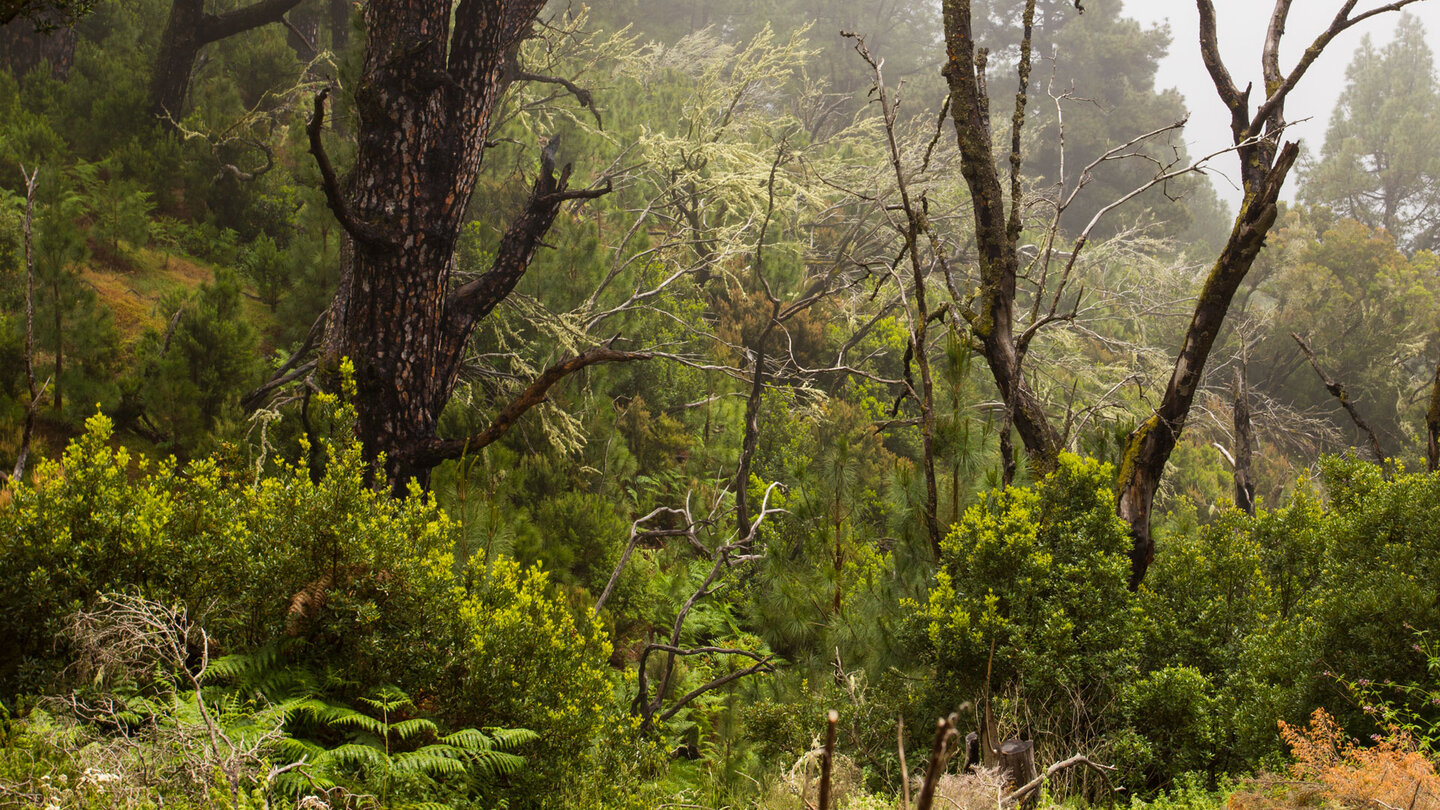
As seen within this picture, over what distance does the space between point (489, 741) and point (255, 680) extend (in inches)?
27.6

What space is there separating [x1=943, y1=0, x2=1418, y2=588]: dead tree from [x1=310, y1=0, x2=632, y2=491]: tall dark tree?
2159 millimetres

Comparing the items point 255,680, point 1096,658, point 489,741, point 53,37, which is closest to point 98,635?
point 255,680

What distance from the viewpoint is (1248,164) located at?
15.6 ft

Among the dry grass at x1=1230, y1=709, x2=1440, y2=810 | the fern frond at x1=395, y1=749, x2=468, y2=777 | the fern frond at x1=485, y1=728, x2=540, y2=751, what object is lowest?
the fern frond at x1=485, y1=728, x2=540, y2=751

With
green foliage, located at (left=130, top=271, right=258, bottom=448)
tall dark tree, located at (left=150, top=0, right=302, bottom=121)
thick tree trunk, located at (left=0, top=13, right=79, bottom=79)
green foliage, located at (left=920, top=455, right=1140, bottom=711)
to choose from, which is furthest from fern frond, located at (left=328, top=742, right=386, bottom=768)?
thick tree trunk, located at (left=0, top=13, right=79, bottom=79)

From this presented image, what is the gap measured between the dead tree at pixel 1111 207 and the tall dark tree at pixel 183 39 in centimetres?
664

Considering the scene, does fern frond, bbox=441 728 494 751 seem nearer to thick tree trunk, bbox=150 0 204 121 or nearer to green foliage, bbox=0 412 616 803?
green foliage, bbox=0 412 616 803

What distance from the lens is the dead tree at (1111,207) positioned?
416 centimetres

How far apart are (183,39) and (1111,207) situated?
843 centimetres

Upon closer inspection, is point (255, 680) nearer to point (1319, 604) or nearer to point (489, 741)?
point (489, 741)

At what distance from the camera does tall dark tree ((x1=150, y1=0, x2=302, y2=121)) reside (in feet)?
25.5

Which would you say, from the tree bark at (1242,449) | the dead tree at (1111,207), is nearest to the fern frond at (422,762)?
the dead tree at (1111,207)

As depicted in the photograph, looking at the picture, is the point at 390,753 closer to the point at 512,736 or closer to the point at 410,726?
the point at 410,726

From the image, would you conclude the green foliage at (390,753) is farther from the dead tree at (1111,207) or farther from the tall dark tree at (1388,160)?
the tall dark tree at (1388,160)
